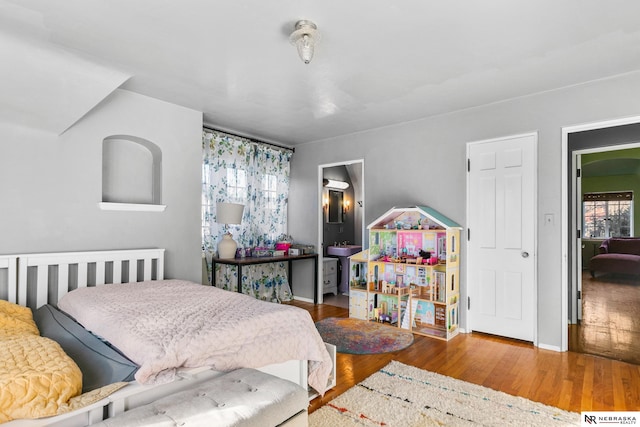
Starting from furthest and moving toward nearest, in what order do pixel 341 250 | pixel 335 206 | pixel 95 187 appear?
pixel 335 206 → pixel 341 250 → pixel 95 187

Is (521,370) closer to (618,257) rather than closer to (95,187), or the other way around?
(95,187)

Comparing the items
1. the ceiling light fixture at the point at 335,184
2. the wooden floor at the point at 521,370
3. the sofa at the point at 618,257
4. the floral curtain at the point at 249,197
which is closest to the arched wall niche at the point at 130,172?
the floral curtain at the point at 249,197

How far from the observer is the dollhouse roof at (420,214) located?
383cm

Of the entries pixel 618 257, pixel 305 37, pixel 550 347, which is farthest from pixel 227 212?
pixel 618 257

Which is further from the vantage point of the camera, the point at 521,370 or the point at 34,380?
the point at 521,370

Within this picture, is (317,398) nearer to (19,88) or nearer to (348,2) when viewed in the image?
(348,2)

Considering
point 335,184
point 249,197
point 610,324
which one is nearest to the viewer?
point 610,324

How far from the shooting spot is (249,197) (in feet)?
16.3

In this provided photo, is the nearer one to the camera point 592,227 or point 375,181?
point 375,181

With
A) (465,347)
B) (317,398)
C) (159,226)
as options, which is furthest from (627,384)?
(159,226)

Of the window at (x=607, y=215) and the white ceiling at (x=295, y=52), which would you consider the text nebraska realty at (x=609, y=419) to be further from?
the window at (x=607, y=215)

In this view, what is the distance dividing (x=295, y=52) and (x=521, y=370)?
3108 millimetres

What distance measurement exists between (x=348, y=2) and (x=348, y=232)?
523cm

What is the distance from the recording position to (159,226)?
3588 mm
